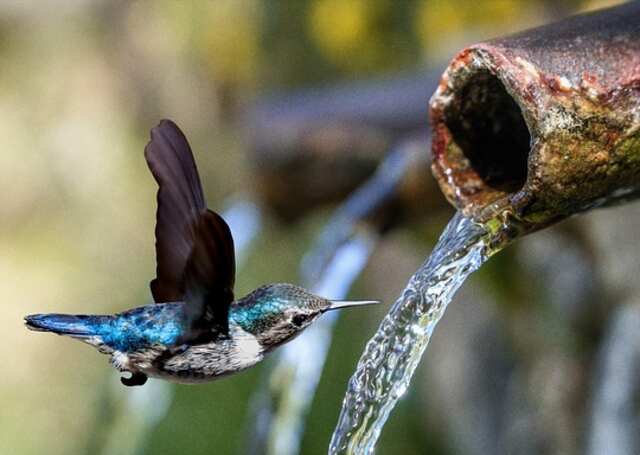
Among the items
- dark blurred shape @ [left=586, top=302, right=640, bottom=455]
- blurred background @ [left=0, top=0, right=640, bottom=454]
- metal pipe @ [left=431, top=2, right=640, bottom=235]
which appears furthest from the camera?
blurred background @ [left=0, top=0, right=640, bottom=454]

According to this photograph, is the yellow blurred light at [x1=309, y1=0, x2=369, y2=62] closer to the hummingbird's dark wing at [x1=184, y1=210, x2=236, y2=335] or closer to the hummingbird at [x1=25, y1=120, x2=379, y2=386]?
the hummingbird at [x1=25, y1=120, x2=379, y2=386]

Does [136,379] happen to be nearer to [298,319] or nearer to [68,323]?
[68,323]

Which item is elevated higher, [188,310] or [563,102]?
[563,102]

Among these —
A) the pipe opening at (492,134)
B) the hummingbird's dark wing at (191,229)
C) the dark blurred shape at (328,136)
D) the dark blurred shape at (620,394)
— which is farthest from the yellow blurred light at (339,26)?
the hummingbird's dark wing at (191,229)

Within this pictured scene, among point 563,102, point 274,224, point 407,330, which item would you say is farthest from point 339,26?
point 563,102

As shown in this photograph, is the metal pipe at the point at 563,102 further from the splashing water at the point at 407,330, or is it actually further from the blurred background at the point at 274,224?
the blurred background at the point at 274,224

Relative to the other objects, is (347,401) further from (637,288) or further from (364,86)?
(364,86)

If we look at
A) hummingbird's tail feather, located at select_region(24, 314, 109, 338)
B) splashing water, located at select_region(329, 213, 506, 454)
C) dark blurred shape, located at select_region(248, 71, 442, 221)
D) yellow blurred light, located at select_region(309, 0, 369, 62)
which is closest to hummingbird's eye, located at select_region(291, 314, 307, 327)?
splashing water, located at select_region(329, 213, 506, 454)
